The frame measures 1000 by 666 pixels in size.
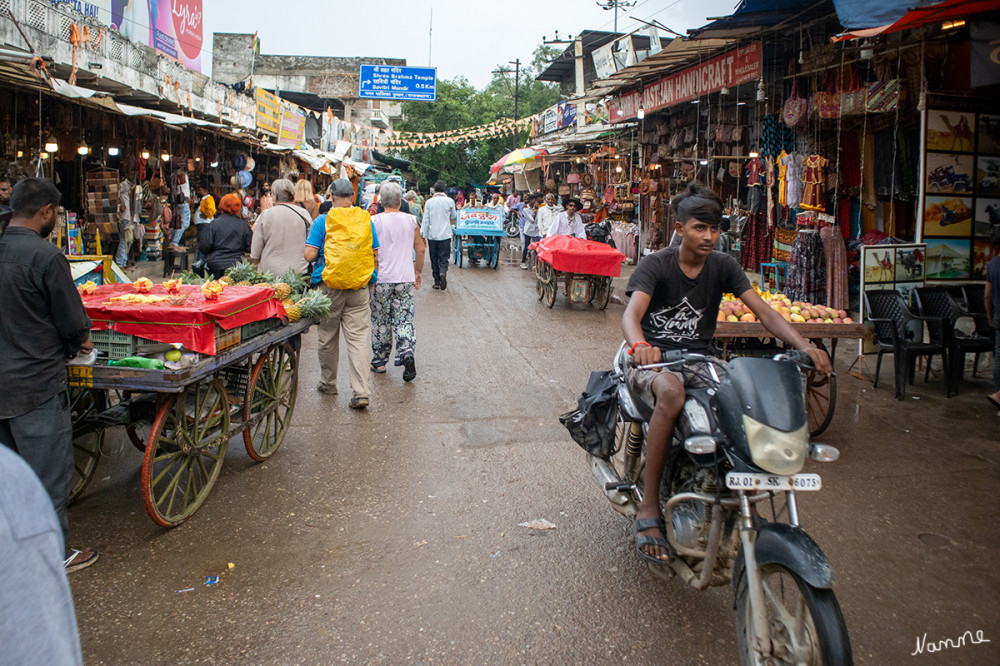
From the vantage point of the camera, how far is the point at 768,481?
279 centimetres

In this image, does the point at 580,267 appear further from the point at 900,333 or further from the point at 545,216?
the point at 545,216

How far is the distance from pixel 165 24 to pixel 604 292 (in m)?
16.5

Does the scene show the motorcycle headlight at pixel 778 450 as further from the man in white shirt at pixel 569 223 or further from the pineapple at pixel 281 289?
the man in white shirt at pixel 569 223

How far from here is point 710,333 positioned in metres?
4.07

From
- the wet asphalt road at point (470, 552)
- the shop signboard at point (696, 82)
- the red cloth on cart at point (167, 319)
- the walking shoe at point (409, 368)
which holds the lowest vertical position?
the wet asphalt road at point (470, 552)

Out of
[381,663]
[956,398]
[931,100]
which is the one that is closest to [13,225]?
[381,663]

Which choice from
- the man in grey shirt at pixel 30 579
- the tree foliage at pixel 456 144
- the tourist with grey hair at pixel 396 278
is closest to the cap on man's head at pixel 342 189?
the tourist with grey hair at pixel 396 278

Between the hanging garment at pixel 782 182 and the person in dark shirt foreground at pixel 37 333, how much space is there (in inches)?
389

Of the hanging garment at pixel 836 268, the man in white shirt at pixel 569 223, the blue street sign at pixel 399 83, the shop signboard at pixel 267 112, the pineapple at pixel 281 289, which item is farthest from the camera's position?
the blue street sign at pixel 399 83

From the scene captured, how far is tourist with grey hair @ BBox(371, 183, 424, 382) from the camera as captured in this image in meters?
7.68

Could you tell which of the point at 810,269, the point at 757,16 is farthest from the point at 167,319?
the point at 757,16

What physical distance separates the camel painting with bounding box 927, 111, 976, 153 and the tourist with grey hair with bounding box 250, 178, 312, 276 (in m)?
6.87

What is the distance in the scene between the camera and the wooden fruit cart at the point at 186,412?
3.96 metres

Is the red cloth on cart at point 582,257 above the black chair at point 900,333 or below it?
above
